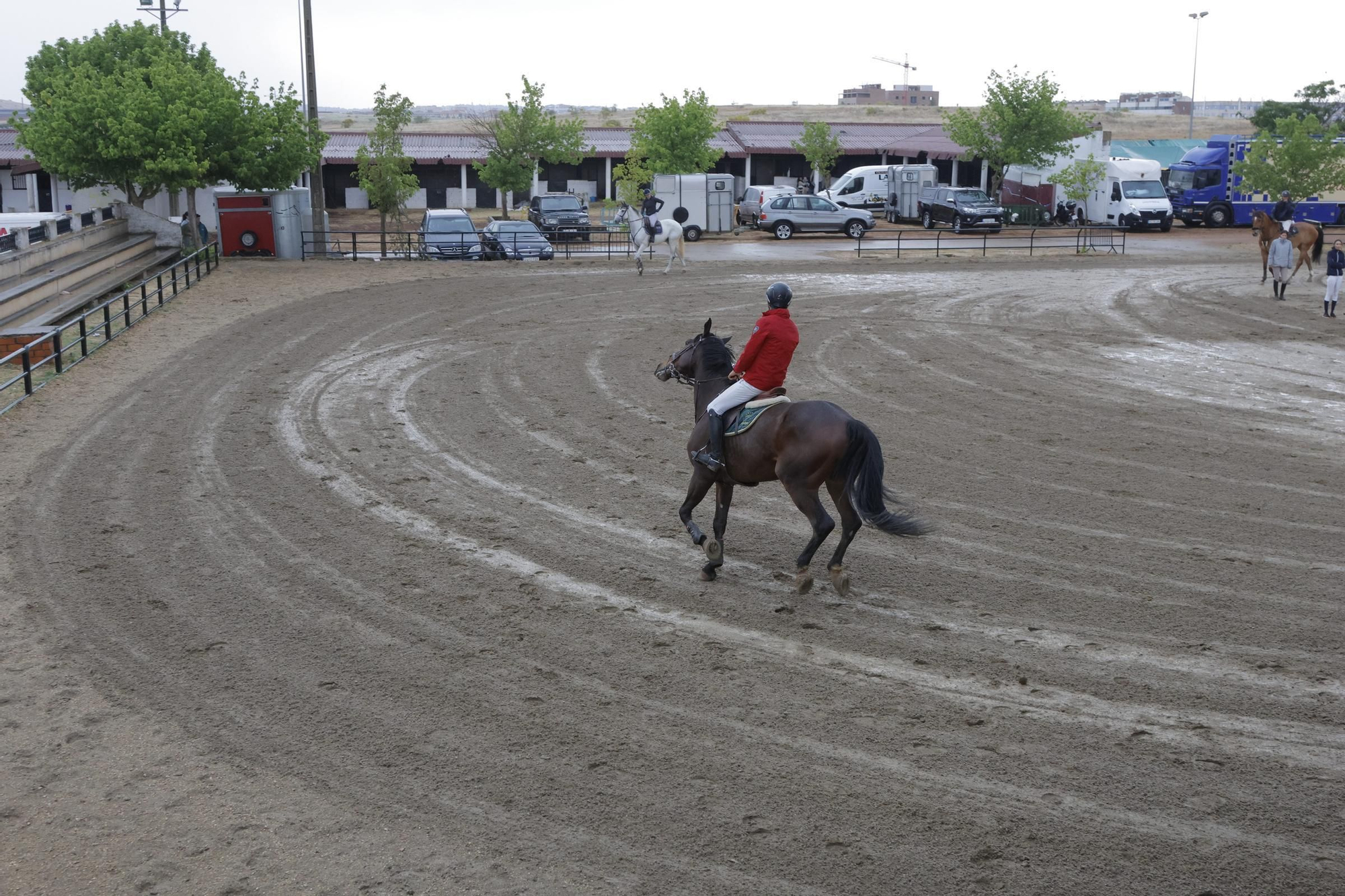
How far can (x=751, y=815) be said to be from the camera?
20.4ft

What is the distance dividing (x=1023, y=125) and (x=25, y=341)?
143 feet

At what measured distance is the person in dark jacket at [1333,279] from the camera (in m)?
24.3

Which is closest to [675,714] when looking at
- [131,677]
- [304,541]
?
[131,677]

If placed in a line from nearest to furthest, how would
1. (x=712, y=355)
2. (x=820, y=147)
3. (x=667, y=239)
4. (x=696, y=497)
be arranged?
(x=696, y=497) < (x=712, y=355) < (x=667, y=239) < (x=820, y=147)

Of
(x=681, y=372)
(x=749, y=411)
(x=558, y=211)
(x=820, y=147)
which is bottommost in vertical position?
(x=749, y=411)

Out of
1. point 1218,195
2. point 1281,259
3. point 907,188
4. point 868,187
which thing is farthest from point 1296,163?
point 1281,259

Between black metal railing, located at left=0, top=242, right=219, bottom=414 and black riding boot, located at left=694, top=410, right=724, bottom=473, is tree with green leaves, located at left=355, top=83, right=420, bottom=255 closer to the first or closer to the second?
black metal railing, located at left=0, top=242, right=219, bottom=414

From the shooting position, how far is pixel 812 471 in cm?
909

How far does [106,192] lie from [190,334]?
1996 centimetres

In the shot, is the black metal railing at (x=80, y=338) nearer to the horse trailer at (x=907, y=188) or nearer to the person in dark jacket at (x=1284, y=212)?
the person in dark jacket at (x=1284, y=212)

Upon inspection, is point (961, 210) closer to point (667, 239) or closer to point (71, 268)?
point (667, 239)

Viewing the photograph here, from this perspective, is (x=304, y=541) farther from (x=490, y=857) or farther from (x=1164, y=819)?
(x=1164, y=819)

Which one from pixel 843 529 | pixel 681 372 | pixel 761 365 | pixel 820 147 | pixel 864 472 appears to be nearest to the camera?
pixel 864 472

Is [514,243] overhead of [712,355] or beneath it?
overhead
